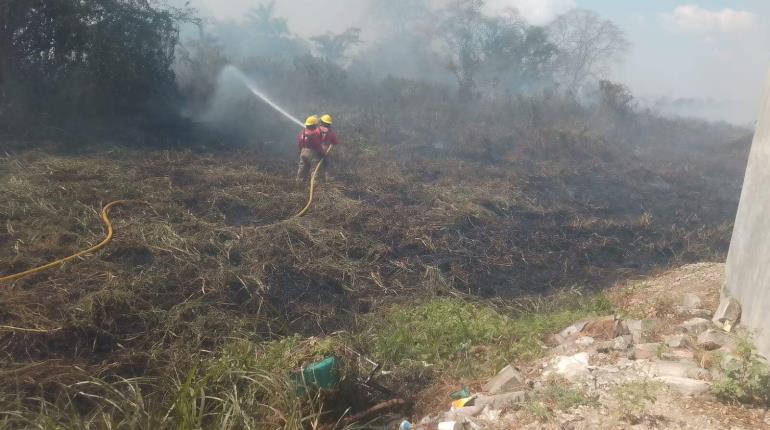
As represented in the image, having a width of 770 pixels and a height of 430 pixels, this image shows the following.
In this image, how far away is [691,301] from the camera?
4.84 metres

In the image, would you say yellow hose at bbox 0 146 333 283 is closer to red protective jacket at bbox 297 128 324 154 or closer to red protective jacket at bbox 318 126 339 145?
red protective jacket at bbox 297 128 324 154

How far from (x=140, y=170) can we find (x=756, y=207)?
8048 millimetres

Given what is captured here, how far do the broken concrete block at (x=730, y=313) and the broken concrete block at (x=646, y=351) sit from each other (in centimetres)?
67

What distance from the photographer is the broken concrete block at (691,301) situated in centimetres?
473

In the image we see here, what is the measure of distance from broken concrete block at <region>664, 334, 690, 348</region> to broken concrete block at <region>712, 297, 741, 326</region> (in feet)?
1.45

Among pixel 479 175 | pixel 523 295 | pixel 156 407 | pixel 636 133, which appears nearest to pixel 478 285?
pixel 523 295

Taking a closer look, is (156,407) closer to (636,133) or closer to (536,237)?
(536,237)

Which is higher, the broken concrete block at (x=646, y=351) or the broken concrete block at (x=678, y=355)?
the broken concrete block at (x=678, y=355)

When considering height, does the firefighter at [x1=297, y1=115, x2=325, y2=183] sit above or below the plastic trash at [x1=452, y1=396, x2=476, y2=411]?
above

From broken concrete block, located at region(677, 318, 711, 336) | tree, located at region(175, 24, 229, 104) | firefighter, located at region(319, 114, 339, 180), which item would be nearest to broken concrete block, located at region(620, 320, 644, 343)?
broken concrete block, located at region(677, 318, 711, 336)

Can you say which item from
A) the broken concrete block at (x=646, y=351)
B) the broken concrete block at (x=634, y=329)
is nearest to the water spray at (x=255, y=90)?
the broken concrete block at (x=634, y=329)

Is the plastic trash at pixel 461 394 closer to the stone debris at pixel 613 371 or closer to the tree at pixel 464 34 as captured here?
the stone debris at pixel 613 371

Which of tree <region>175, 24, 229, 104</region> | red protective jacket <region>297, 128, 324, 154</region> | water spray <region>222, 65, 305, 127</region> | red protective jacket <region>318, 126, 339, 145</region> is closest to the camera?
red protective jacket <region>297, 128, 324, 154</region>

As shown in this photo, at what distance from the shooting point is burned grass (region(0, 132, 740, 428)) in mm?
3725
